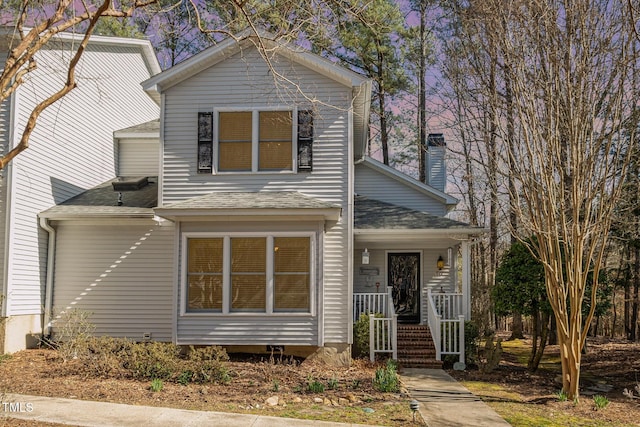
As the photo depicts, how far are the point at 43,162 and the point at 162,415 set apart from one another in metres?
7.42

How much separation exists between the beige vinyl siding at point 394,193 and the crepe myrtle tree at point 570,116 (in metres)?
7.13

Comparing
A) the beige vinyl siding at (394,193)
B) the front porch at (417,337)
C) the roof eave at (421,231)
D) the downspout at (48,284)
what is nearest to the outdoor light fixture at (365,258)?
the roof eave at (421,231)

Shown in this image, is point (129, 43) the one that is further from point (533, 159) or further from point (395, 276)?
point (533, 159)

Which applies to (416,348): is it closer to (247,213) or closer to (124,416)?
(247,213)

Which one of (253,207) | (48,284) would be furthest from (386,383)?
(48,284)

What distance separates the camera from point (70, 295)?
504 inches

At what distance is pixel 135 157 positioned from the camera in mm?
15898

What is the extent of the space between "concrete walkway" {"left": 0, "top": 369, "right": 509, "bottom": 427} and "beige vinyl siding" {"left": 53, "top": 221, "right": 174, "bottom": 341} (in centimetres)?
463

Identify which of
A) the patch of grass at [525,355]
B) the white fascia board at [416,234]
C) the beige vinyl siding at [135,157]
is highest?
the beige vinyl siding at [135,157]

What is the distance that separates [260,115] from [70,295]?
5.70m

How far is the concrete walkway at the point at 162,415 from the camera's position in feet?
23.0

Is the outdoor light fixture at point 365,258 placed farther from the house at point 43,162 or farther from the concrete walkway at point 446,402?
the house at point 43,162

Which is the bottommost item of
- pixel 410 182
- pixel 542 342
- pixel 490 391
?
pixel 490 391

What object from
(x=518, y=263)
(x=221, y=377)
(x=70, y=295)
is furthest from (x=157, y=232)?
(x=518, y=263)
